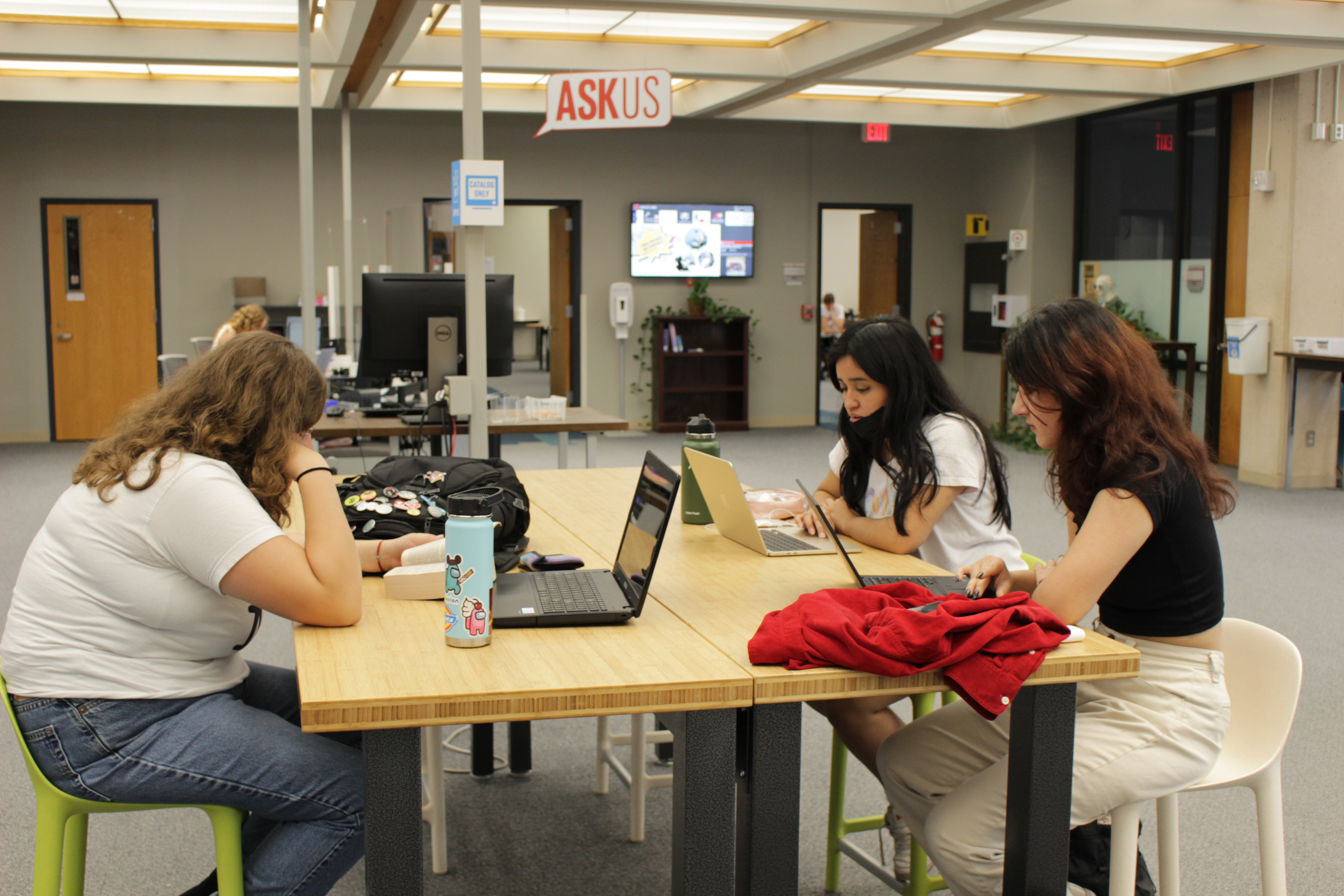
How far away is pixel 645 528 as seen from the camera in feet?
6.12

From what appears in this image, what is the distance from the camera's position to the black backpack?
87.9 inches

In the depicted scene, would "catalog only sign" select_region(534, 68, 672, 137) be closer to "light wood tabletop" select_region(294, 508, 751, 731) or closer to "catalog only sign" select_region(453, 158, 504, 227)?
"catalog only sign" select_region(453, 158, 504, 227)

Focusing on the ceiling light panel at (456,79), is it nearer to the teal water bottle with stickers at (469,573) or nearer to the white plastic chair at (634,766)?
the white plastic chair at (634,766)

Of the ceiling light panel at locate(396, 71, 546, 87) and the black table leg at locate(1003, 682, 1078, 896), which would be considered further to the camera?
the ceiling light panel at locate(396, 71, 546, 87)

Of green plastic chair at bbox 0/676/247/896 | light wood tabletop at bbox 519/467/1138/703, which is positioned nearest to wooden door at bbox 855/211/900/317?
light wood tabletop at bbox 519/467/1138/703

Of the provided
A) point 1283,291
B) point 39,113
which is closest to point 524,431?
point 1283,291

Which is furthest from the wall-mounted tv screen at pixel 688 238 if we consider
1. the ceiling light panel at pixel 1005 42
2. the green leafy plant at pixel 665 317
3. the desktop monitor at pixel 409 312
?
the desktop monitor at pixel 409 312

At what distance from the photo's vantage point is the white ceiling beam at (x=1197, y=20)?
19.4 feet

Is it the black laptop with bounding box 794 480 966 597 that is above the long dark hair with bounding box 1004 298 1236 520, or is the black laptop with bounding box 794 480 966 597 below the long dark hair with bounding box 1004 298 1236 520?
below

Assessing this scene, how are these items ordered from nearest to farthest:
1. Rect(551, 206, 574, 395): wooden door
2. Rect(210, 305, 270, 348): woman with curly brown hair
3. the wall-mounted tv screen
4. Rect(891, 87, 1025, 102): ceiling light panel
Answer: Rect(210, 305, 270, 348): woman with curly brown hair, Rect(891, 87, 1025, 102): ceiling light panel, the wall-mounted tv screen, Rect(551, 206, 574, 395): wooden door

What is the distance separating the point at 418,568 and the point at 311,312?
4.03 meters

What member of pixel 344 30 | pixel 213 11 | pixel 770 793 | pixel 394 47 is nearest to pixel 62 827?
pixel 770 793

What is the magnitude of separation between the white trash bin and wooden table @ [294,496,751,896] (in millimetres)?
6768

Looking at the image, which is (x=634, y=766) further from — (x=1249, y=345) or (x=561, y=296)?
(x=561, y=296)
